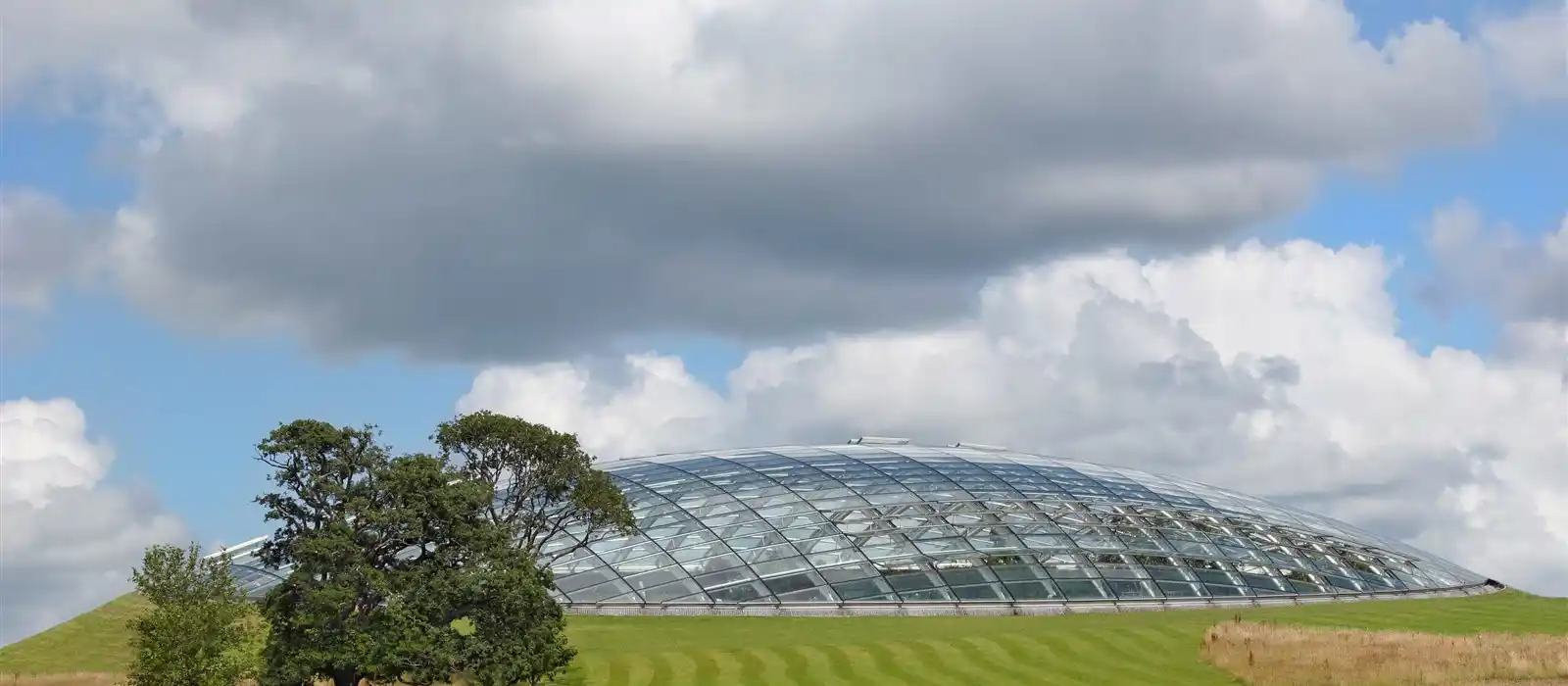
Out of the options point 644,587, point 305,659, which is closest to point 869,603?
point 644,587

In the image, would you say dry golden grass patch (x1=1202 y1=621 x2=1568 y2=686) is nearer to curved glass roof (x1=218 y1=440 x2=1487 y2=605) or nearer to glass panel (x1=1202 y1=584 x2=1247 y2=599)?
glass panel (x1=1202 y1=584 x2=1247 y2=599)

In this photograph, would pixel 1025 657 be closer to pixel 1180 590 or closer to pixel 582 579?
pixel 1180 590

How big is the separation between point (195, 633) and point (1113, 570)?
128ft

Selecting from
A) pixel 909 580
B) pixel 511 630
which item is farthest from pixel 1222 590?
pixel 511 630

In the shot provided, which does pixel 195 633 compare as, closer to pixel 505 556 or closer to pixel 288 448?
pixel 288 448

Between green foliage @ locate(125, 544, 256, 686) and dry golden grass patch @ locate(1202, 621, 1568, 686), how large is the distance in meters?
31.8

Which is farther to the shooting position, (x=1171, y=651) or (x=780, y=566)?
(x=780, y=566)

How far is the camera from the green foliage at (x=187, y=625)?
41031mm

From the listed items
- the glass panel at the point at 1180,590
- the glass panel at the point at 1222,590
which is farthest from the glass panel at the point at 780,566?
the glass panel at the point at 1222,590

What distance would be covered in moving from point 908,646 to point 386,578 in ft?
61.1

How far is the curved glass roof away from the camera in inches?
2320

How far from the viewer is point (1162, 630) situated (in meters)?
51.9

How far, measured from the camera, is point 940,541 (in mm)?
62750

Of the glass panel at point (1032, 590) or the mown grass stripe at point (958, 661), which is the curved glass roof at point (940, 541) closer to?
the glass panel at point (1032, 590)
